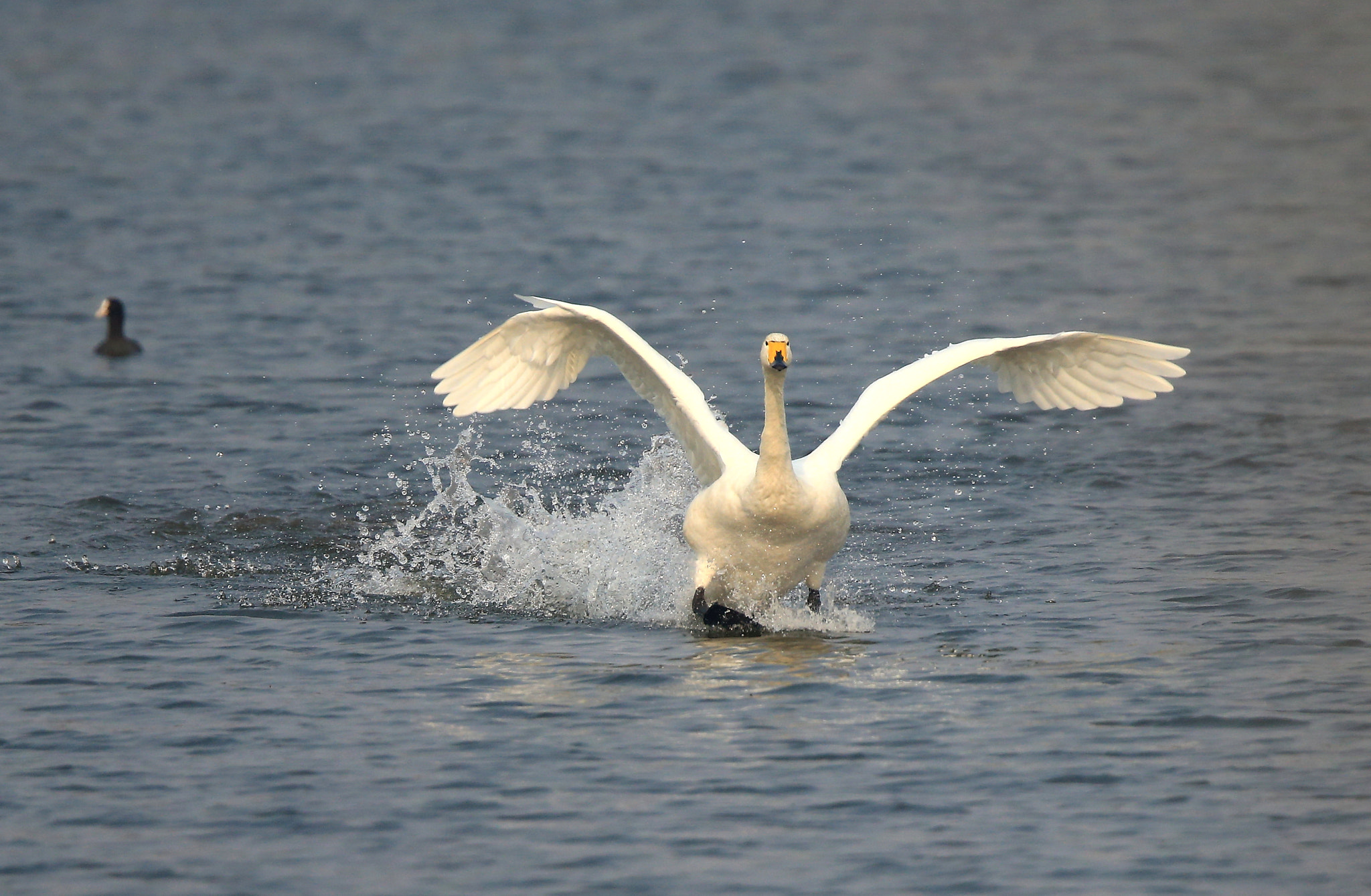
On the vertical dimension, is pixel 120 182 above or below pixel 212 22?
below

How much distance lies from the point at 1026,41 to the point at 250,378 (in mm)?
28936

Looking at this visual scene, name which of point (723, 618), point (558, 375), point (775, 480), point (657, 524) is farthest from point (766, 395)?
point (657, 524)

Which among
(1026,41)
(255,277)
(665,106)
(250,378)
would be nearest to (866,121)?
(665,106)

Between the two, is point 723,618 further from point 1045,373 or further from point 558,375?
point 1045,373

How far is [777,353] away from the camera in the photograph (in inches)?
367

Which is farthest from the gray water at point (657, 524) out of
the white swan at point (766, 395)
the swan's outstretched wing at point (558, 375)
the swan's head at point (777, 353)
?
the swan's head at point (777, 353)

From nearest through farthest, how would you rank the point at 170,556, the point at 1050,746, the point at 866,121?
the point at 1050,746
the point at 170,556
the point at 866,121

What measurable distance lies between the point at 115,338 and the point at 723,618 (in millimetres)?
9218

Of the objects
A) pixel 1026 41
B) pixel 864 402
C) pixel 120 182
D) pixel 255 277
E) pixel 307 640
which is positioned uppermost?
pixel 1026 41

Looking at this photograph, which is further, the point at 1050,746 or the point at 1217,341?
the point at 1217,341

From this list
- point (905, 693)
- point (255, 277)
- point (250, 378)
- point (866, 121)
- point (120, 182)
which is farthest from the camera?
point (866, 121)

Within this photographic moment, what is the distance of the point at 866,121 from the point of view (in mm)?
31953

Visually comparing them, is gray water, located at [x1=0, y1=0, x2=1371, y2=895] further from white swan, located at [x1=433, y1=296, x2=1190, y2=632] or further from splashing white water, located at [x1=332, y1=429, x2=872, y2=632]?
white swan, located at [x1=433, y1=296, x2=1190, y2=632]

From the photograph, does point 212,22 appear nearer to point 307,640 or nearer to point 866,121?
point 866,121
